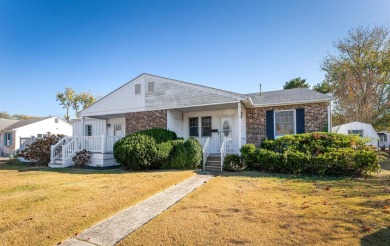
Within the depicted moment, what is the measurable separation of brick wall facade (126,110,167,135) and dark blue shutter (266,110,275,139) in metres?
6.28

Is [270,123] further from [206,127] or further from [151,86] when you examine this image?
[151,86]

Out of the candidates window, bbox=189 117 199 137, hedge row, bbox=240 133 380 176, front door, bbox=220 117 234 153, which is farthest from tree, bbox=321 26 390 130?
window, bbox=189 117 199 137

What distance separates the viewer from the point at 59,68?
18.2 metres

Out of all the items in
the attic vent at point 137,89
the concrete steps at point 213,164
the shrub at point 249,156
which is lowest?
the concrete steps at point 213,164

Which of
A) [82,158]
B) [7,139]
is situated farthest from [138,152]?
[7,139]

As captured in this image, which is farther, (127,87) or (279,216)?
(127,87)

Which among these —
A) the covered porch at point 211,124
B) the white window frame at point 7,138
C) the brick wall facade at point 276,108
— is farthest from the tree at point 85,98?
the brick wall facade at point 276,108

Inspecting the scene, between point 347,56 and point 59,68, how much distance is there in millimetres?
31565

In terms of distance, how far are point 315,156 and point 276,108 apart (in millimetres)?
4566

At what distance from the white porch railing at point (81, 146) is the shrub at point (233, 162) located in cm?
729

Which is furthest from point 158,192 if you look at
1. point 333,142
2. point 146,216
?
point 333,142

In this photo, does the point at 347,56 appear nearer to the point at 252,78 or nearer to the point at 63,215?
the point at 252,78

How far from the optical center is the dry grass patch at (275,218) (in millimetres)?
3096

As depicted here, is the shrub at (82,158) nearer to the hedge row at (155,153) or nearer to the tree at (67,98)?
the hedge row at (155,153)
